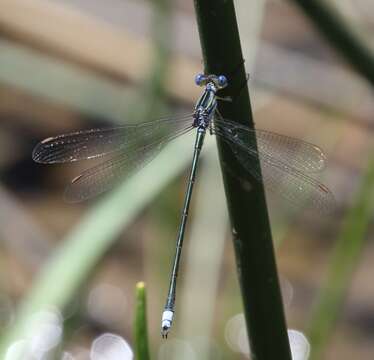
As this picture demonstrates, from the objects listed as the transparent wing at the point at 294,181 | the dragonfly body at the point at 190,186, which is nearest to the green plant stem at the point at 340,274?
the transparent wing at the point at 294,181

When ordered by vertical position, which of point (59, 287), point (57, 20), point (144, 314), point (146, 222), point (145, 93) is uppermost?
point (57, 20)

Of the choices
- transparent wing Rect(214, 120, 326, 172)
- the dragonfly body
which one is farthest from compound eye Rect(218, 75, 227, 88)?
transparent wing Rect(214, 120, 326, 172)

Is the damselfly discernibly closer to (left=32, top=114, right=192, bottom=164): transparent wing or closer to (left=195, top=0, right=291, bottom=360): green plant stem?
(left=32, top=114, right=192, bottom=164): transparent wing

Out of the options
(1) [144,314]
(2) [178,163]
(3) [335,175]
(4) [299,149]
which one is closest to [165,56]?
(2) [178,163]

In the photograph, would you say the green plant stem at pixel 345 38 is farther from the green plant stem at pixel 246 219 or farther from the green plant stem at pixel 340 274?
the green plant stem at pixel 246 219

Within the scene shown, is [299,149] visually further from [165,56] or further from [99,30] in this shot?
[99,30]

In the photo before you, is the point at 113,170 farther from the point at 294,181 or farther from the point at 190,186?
the point at 294,181
